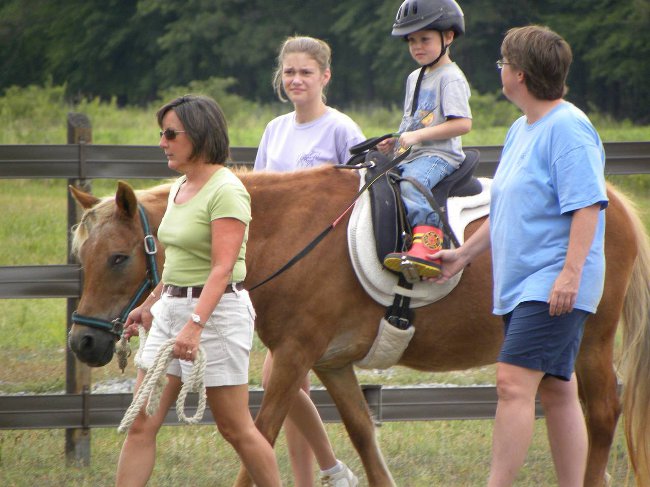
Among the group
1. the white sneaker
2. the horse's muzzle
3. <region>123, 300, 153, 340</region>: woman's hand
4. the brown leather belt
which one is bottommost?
the white sneaker

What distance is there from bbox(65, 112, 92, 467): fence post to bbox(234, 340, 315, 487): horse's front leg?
5.54 feet

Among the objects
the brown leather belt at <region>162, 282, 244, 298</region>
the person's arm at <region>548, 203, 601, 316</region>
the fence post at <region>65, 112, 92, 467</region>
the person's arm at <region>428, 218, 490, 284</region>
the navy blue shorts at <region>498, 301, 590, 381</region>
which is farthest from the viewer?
the fence post at <region>65, 112, 92, 467</region>

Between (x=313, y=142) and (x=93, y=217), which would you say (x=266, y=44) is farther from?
(x=93, y=217)

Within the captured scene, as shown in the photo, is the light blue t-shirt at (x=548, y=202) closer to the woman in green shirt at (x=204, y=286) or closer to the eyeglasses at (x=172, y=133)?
the woman in green shirt at (x=204, y=286)

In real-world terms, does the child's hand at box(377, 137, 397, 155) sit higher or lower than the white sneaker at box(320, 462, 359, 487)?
higher

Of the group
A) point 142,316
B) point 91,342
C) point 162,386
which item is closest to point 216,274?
point 162,386

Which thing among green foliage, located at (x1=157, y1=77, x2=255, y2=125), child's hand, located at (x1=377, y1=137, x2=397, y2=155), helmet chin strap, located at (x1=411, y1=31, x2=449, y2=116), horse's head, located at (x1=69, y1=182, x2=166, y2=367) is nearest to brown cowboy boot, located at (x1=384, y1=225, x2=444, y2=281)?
child's hand, located at (x1=377, y1=137, x2=397, y2=155)

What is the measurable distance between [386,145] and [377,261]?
568mm

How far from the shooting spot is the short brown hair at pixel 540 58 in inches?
136

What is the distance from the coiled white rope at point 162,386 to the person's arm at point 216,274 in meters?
0.06

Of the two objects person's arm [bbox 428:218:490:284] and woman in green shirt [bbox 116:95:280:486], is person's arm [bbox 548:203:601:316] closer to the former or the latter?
person's arm [bbox 428:218:490:284]

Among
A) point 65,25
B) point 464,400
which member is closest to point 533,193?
point 464,400

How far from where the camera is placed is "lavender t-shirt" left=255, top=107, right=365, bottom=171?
15.4ft

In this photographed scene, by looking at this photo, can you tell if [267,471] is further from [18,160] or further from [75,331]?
[18,160]
